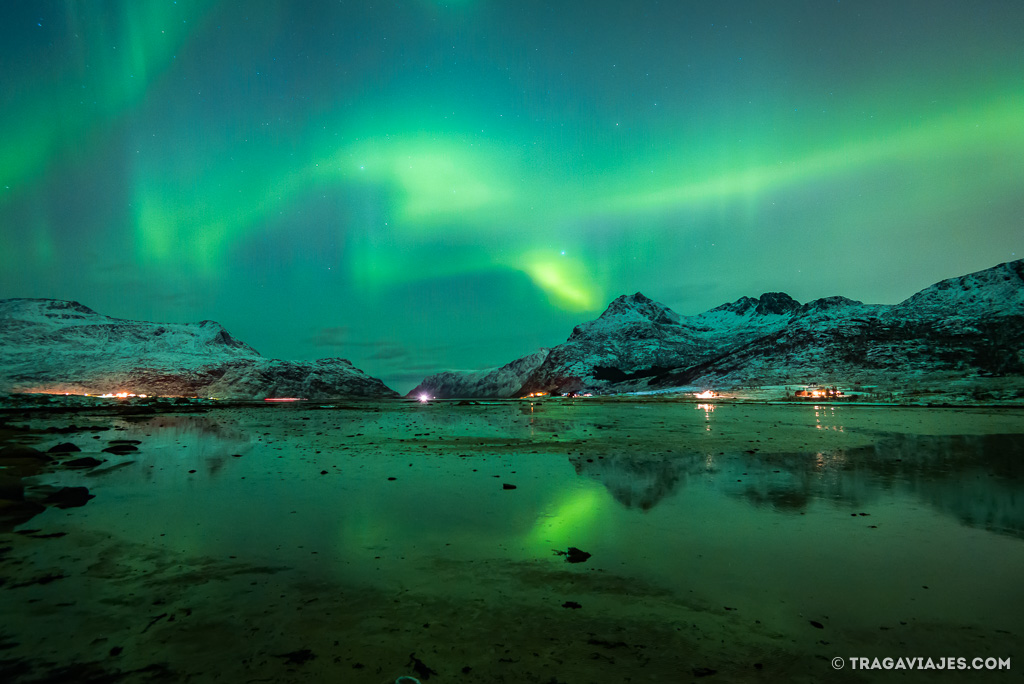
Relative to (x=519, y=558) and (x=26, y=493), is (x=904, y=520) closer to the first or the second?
(x=519, y=558)

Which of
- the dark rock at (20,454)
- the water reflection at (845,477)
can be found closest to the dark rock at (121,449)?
the dark rock at (20,454)

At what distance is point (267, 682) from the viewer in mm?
4930

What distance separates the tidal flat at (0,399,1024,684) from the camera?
17.6 ft

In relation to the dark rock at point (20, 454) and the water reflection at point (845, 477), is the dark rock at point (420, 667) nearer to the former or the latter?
the water reflection at point (845, 477)

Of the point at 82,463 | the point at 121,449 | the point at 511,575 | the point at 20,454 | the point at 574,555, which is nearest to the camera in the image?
the point at 511,575

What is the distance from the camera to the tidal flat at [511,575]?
536 cm

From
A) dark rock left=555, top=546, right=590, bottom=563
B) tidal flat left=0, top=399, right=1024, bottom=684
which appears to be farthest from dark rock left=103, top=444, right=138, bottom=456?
dark rock left=555, top=546, right=590, bottom=563

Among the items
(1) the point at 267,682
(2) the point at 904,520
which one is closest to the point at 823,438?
(2) the point at 904,520

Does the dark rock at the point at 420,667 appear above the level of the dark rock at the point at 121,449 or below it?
below

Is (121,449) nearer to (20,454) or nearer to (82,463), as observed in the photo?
(20,454)

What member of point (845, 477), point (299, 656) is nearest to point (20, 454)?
point (299, 656)

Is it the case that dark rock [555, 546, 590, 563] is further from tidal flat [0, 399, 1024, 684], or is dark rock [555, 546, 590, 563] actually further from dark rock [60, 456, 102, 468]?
dark rock [60, 456, 102, 468]

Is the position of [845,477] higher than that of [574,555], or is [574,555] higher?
[845,477]

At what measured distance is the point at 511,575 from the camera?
25.8 ft
